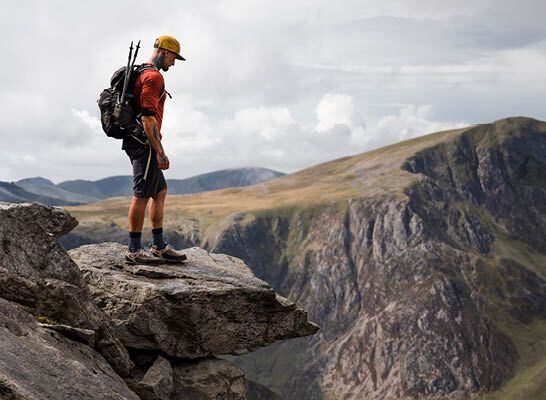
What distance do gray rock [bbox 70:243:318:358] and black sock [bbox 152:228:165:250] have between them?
919 mm

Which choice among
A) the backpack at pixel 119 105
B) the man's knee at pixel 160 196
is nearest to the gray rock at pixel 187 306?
the man's knee at pixel 160 196

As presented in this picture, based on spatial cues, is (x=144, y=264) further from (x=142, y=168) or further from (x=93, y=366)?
(x=93, y=366)

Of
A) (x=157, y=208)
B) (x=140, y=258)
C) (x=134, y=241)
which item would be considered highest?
(x=157, y=208)

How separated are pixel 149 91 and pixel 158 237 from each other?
539cm

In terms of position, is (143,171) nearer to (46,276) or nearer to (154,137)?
(154,137)

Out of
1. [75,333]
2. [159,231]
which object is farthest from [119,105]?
[75,333]

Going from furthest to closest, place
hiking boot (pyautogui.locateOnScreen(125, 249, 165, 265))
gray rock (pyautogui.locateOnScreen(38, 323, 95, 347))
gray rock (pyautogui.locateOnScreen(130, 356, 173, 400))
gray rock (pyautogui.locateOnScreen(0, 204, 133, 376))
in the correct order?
hiking boot (pyautogui.locateOnScreen(125, 249, 165, 265)), gray rock (pyautogui.locateOnScreen(130, 356, 173, 400)), gray rock (pyautogui.locateOnScreen(0, 204, 133, 376)), gray rock (pyautogui.locateOnScreen(38, 323, 95, 347))

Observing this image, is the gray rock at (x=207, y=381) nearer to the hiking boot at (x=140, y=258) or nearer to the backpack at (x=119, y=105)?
the hiking boot at (x=140, y=258)

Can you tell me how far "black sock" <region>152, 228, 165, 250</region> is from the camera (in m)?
19.3

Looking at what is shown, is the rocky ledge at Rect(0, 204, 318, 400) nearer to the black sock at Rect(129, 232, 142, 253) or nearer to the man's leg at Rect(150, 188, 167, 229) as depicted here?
the black sock at Rect(129, 232, 142, 253)

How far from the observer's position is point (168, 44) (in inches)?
712

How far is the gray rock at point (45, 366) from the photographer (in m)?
10.4

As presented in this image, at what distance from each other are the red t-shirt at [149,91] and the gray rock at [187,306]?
5451 millimetres

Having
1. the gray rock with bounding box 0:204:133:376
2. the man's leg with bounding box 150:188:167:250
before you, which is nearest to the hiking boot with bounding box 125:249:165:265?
the man's leg with bounding box 150:188:167:250
